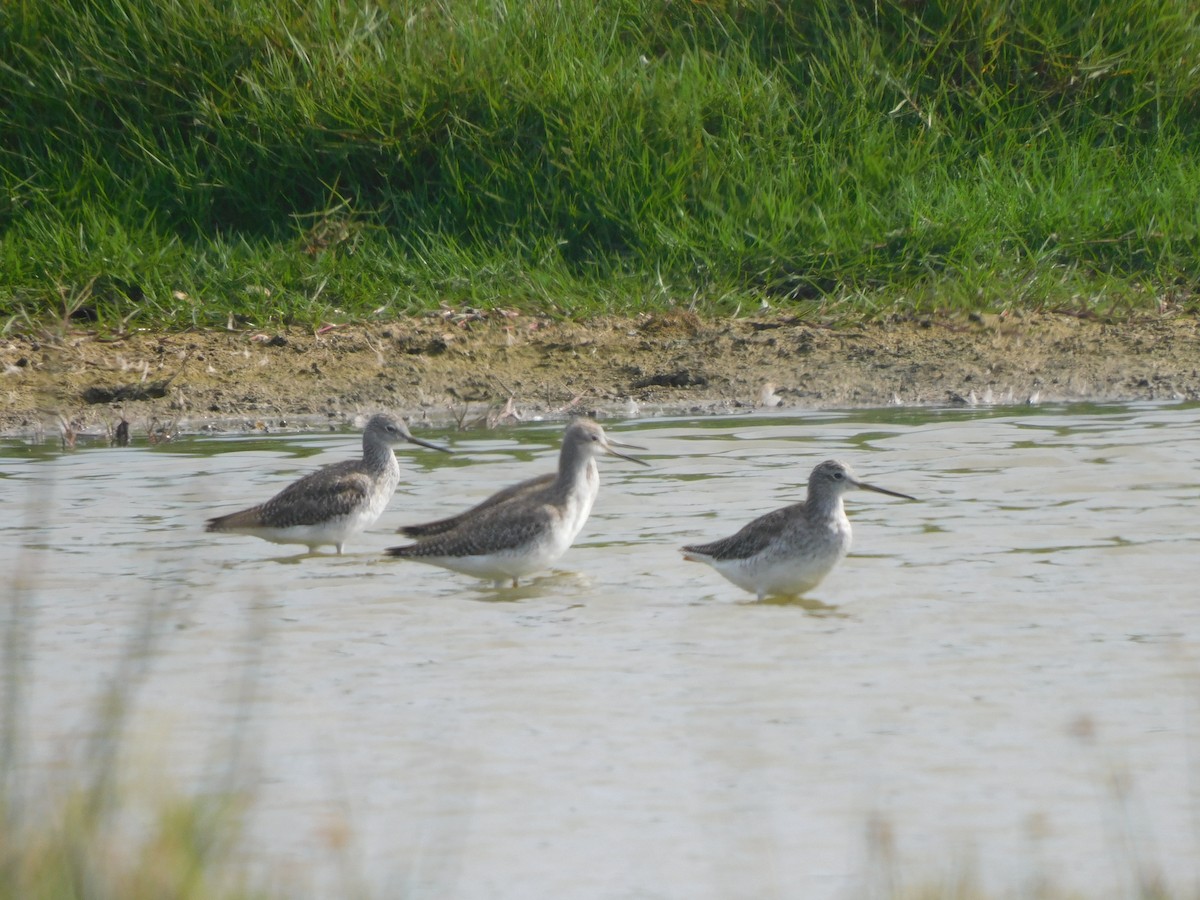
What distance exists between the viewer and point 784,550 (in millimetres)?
7281

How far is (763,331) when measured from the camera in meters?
11.7

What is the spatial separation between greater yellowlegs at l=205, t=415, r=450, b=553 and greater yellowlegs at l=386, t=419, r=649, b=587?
0.46 meters

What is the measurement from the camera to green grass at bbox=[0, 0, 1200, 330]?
39.3ft

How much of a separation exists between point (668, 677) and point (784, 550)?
4.24 ft

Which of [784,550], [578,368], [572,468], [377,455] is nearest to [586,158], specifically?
[578,368]

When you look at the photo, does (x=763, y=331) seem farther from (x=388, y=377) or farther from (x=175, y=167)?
(x=175, y=167)

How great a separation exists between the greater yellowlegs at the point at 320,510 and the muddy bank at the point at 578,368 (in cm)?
235

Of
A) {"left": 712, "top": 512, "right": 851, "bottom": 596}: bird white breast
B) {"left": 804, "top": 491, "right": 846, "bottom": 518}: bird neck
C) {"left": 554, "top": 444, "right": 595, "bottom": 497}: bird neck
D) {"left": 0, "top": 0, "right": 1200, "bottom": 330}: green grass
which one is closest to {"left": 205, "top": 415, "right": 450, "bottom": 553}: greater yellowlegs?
{"left": 554, "top": 444, "right": 595, "bottom": 497}: bird neck

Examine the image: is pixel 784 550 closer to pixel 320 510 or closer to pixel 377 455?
pixel 320 510

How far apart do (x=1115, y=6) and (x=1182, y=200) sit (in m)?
1.64

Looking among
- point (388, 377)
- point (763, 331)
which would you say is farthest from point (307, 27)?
point (763, 331)

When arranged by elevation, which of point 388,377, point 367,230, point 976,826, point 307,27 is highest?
point 307,27

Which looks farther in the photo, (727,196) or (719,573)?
(727,196)

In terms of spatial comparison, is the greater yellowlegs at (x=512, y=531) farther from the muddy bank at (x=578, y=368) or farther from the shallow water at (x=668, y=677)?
the muddy bank at (x=578, y=368)
